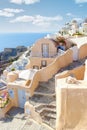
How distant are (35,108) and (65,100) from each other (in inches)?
218

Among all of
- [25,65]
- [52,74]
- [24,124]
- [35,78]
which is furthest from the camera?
[25,65]

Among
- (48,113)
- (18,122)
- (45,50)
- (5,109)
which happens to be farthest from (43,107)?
(45,50)

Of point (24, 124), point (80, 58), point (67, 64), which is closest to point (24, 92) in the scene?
point (24, 124)

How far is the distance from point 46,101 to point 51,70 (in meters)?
4.77

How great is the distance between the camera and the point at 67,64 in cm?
2806

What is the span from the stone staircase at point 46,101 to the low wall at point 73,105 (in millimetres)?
3086

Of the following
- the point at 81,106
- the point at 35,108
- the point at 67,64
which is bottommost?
the point at 35,108

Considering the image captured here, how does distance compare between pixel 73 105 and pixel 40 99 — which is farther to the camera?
pixel 40 99

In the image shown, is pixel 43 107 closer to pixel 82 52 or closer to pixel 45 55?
pixel 45 55

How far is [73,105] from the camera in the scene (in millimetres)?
16531

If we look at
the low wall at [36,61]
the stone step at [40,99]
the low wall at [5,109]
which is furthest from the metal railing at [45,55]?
the low wall at [5,109]

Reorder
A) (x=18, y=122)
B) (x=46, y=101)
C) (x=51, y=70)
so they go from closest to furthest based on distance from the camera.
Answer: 1. (x=18, y=122)
2. (x=46, y=101)
3. (x=51, y=70)

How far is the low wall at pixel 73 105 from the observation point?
53.4 feet

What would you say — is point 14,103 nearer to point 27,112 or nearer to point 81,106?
point 27,112
